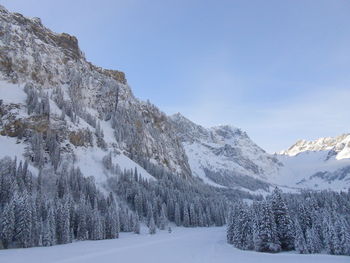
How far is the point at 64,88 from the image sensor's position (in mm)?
170625

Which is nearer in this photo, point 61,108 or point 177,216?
point 177,216

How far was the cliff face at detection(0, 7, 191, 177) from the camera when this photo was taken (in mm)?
142375

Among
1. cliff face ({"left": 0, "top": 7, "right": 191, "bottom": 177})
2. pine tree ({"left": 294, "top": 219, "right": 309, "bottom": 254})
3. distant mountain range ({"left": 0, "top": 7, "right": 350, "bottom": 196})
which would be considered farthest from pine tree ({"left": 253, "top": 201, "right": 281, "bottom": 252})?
cliff face ({"left": 0, "top": 7, "right": 191, "bottom": 177})

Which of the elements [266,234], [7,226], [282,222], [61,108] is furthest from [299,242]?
[61,108]

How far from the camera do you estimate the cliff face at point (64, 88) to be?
14238 cm

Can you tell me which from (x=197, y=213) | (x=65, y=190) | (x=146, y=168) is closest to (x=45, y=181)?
(x=65, y=190)

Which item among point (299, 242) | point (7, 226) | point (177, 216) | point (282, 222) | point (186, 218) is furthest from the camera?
point (177, 216)

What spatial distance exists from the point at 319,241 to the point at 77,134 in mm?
108049

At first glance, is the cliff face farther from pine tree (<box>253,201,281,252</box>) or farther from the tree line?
pine tree (<box>253,201,281,252</box>)

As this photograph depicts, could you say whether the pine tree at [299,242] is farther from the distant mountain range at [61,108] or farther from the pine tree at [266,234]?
the distant mountain range at [61,108]

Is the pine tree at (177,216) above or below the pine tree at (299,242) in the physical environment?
above

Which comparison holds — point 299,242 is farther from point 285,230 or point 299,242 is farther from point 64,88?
point 64,88

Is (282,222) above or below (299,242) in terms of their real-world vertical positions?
above

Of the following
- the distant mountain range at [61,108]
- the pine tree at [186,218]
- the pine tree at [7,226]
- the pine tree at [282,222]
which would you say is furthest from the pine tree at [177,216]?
the pine tree at [7,226]
